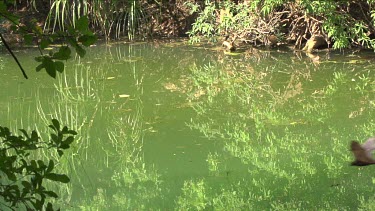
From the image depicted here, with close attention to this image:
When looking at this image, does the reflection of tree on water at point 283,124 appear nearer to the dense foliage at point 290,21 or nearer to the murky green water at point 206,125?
the murky green water at point 206,125

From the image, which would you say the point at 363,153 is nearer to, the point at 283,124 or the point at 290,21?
the point at 283,124

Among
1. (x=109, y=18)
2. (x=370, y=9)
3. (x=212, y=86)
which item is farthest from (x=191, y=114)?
(x=109, y=18)

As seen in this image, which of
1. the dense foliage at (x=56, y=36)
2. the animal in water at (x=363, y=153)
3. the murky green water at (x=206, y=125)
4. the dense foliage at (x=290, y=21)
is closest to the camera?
the animal in water at (x=363, y=153)

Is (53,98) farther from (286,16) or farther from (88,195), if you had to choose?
(286,16)

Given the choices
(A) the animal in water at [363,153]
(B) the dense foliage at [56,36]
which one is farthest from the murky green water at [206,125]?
(A) the animal in water at [363,153]

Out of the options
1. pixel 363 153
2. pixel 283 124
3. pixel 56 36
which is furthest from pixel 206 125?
pixel 363 153

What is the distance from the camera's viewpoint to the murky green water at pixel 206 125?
3.28 meters

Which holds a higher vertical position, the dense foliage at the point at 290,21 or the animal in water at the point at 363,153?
the animal in water at the point at 363,153

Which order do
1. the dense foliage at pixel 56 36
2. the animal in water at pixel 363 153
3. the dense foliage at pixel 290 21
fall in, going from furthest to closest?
1. the dense foliage at pixel 290 21
2. the dense foliage at pixel 56 36
3. the animal in water at pixel 363 153

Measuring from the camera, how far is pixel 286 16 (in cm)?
753

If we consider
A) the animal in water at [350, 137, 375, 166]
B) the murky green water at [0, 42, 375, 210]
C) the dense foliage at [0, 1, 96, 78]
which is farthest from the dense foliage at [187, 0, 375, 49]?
the animal in water at [350, 137, 375, 166]

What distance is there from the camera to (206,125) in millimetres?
4457

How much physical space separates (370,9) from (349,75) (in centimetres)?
147

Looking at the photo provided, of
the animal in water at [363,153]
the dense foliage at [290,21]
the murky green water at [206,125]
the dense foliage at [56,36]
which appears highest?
the dense foliage at [56,36]
